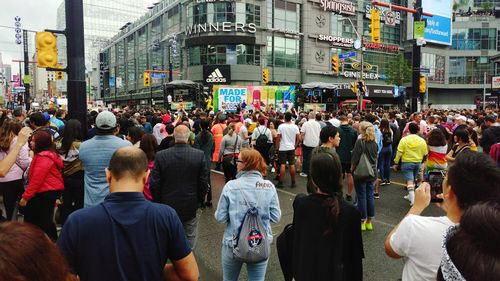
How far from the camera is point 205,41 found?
4750 centimetres

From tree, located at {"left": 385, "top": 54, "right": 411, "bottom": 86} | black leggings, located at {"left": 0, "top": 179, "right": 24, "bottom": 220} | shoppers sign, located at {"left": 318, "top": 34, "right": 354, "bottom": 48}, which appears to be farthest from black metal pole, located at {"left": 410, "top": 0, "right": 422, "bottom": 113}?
tree, located at {"left": 385, "top": 54, "right": 411, "bottom": 86}

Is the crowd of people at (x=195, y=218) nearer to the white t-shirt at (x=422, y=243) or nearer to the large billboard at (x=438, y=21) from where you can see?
the white t-shirt at (x=422, y=243)

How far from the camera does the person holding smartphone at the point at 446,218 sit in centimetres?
213

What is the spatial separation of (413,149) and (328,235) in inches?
229

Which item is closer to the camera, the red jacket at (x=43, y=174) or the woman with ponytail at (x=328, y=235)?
the woman with ponytail at (x=328, y=235)

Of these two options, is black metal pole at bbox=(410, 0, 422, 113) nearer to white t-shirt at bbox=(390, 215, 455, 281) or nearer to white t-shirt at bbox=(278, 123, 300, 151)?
white t-shirt at bbox=(278, 123, 300, 151)

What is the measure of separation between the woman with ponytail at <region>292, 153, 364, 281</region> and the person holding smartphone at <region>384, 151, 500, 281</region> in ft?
1.45

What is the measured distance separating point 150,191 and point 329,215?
8.77ft

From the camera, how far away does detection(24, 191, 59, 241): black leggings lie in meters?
4.93

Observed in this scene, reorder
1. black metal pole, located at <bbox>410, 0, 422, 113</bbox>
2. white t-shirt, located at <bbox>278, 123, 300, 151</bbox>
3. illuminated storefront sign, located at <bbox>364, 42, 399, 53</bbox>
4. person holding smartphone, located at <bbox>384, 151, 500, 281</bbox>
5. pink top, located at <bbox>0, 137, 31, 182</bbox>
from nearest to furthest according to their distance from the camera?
person holding smartphone, located at <bbox>384, 151, 500, 281</bbox>
pink top, located at <bbox>0, 137, 31, 182</bbox>
white t-shirt, located at <bbox>278, 123, 300, 151</bbox>
black metal pole, located at <bbox>410, 0, 422, 113</bbox>
illuminated storefront sign, located at <bbox>364, 42, 399, 53</bbox>

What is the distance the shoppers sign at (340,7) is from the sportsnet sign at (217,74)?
52.8ft

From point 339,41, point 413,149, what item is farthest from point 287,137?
point 339,41

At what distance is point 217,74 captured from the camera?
155 ft

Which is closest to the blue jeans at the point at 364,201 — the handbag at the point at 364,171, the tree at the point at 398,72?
the handbag at the point at 364,171
